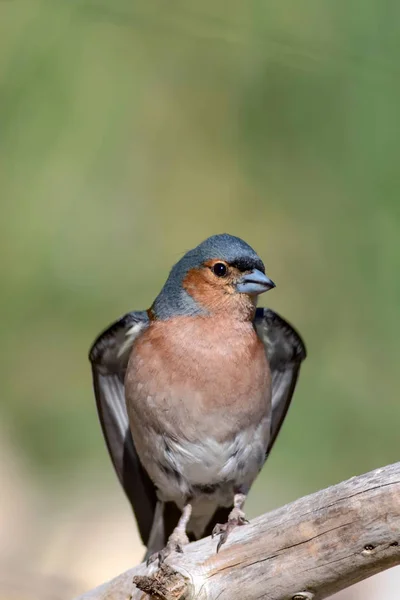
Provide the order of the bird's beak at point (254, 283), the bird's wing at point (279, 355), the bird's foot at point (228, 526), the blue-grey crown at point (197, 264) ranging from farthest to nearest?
the bird's wing at point (279, 355) → the blue-grey crown at point (197, 264) → the bird's beak at point (254, 283) → the bird's foot at point (228, 526)

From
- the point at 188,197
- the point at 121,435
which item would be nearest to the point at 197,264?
the point at 121,435

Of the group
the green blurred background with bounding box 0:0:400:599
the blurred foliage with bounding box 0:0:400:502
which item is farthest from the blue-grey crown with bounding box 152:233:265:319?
the blurred foliage with bounding box 0:0:400:502

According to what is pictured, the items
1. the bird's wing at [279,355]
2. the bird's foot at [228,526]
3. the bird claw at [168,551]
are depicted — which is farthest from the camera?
the bird's wing at [279,355]

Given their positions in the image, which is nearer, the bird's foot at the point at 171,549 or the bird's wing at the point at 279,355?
the bird's foot at the point at 171,549

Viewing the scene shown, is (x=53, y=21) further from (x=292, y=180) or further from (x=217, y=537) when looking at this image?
(x=217, y=537)

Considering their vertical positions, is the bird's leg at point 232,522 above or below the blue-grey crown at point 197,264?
below

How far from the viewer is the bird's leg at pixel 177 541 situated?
4.72 metres

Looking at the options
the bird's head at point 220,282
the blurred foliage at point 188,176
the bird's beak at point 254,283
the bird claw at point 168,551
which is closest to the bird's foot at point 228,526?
the bird claw at point 168,551

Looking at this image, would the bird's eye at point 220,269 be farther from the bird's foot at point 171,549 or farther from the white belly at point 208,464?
the bird's foot at point 171,549

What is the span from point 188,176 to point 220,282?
486 centimetres

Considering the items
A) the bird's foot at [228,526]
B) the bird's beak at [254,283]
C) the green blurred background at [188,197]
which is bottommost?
the bird's foot at [228,526]

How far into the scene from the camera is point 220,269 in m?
5.03

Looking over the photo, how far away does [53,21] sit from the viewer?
991 cm

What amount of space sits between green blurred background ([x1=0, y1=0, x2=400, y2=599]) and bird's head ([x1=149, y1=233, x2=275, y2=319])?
115 inches
